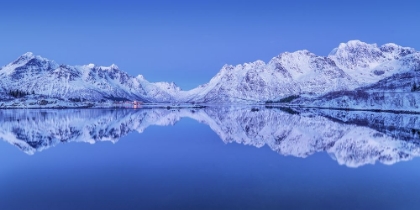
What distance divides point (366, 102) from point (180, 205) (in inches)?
6754

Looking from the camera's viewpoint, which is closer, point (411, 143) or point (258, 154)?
point (258, 154)

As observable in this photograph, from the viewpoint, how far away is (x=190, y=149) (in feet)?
125

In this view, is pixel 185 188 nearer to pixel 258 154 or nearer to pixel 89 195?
pixel 89 195

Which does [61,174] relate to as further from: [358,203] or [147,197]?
[358,203]

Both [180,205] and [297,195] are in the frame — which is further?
[297,195]

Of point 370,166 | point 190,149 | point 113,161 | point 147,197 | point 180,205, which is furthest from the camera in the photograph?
point 190,149

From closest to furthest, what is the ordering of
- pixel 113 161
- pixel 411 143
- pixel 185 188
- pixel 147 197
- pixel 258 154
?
pixel 147 197
pixel 185 188
pixel 113 161
pixel 258 154
pixel 411 143

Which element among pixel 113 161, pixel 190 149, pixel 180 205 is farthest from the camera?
pixel 190 149

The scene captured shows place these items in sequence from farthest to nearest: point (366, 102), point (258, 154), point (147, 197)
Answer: point (366, 102)
point (258, 154)
point (147, 197)

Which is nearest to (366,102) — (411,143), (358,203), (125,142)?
(411,143)

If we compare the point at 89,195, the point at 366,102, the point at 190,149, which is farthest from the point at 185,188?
the point at 366,102

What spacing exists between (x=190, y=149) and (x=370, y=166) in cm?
1802

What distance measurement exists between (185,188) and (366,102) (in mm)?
168781

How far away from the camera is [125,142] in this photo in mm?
43625
